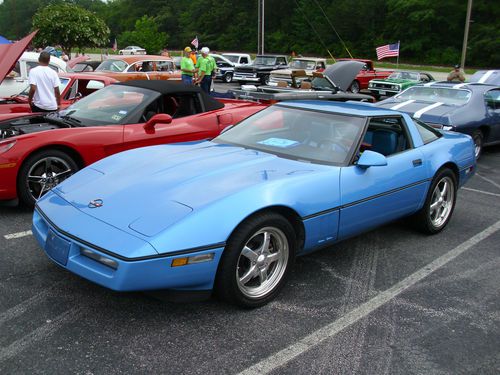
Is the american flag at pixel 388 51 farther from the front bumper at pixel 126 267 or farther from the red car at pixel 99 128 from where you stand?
the front bumper at pixel 126 267

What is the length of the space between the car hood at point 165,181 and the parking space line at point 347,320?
946 millimetres

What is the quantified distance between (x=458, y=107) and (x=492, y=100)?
122cm

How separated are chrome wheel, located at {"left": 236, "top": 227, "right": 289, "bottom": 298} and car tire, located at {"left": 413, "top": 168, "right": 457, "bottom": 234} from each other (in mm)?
1929

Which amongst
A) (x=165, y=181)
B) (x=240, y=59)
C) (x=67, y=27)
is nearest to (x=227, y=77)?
(x=240, y=59)

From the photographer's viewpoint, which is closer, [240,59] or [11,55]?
[11,55]

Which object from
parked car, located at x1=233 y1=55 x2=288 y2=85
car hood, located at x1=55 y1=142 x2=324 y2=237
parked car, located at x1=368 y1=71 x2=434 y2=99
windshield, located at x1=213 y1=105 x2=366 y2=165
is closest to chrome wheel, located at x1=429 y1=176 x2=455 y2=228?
windshield, located at x1=213 y1=105 x2=366 y2=165

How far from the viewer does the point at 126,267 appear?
2711 millimetres

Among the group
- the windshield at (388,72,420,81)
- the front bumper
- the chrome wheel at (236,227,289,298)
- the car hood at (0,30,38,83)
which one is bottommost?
the windshield at (388,72,420,81)

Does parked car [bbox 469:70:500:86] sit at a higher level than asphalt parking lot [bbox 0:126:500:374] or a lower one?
higher

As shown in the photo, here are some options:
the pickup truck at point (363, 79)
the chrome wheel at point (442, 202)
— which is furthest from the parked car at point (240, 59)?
the chrome wheel at point (442, 202)

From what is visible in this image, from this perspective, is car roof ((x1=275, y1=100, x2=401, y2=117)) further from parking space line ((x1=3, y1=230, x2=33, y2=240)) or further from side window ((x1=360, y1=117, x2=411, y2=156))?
parking space line ((x1=3, y1=230, x2=33, y2=240))

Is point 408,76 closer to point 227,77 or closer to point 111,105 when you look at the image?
point 227,77

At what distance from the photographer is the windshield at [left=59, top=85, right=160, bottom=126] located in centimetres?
587

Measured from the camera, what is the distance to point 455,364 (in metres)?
2.79
